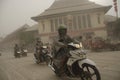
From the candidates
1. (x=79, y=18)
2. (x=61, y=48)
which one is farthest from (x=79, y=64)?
(x=79, y=18)

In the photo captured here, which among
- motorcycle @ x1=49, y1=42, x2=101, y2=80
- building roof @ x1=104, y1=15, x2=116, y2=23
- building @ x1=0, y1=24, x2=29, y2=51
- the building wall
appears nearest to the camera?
motorcycle @ x1=49, y1=42, x2=101, y2=80

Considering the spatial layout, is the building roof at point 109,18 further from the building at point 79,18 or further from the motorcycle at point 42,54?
the motorcycle at point 42,54

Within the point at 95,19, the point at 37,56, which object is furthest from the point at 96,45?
the point at 95,19

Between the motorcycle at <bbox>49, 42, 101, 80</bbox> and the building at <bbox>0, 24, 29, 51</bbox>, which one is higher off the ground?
the motorcycle at <bbox>49, 42, 101, 80</bbox>

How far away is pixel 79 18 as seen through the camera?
39.2 m

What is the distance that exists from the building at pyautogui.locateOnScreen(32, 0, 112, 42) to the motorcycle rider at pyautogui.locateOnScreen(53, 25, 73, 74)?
101 ft

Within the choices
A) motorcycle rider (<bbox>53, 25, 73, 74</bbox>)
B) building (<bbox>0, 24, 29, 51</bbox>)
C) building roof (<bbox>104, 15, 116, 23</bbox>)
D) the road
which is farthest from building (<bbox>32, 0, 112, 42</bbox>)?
motorcycle rider (<bbox>53, 25, 73, 74</bbox>)

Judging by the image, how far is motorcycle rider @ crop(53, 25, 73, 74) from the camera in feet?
22.3

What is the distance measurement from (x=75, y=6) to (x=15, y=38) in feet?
90.4

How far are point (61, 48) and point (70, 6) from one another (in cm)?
3448

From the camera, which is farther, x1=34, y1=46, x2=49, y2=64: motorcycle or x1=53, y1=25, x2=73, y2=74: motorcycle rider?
x1=34, y1=46, x2=49, y2=64: motorcycle

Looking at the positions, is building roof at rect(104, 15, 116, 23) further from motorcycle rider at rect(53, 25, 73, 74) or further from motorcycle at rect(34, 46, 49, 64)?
motorcycle rider at rect(53, 25, 73, 74)

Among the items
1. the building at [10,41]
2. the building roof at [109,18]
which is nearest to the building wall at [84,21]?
the building roof at [109,18]

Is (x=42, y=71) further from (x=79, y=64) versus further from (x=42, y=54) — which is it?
(x=79, y=64)
